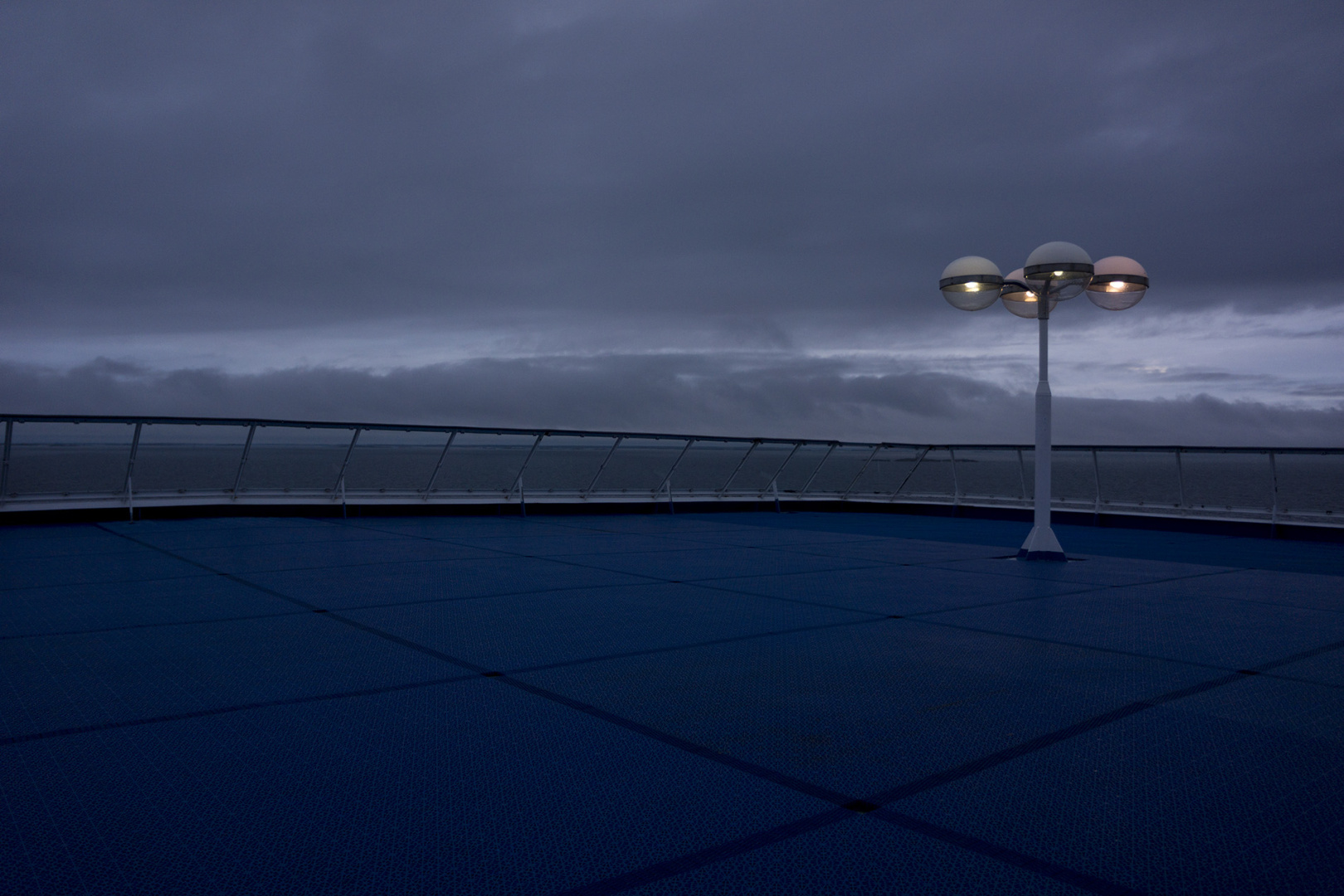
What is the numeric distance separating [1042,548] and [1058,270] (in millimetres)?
2551

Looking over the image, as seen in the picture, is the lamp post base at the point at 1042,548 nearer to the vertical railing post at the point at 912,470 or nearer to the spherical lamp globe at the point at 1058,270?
the spherical lamp globe at the point at 1058,270

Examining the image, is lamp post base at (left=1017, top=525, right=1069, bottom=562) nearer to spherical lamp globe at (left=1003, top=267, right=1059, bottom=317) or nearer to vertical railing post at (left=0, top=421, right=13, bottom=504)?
spherical lamp globe at (left=1003, top=267, right=1059, bottom=317)

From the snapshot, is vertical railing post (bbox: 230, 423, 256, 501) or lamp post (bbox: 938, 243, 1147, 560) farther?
vertical railing post (bbox: 230, 423, 256, 501)

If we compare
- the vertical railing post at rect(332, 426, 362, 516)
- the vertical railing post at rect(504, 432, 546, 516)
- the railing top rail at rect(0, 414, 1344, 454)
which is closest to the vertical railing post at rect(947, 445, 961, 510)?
the railing top rail at rect(0, 414, 1344, 454)

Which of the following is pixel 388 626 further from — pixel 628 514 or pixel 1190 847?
pixel 628 514

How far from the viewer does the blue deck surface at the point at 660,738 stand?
205 cm

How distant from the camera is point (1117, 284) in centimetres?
790

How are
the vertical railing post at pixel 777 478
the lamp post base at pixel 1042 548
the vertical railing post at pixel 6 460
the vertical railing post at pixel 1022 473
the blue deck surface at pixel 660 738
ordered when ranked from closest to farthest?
the blue deck surface at pixel 660 738 < the lamp post base at pixel 1042 548 < the vertical railing post at pixel 6 460 < the vertical railing post at pixel 1022 473 < the vertical railing post at pixel 777 478

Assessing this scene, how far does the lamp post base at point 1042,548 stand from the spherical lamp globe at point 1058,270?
2.20 metres

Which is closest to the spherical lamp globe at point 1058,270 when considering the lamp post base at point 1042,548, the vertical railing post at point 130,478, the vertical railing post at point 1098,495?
the lamp post base at point 1042,548

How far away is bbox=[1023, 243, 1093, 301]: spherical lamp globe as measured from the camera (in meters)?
7.73

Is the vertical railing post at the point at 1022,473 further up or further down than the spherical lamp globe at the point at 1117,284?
further down

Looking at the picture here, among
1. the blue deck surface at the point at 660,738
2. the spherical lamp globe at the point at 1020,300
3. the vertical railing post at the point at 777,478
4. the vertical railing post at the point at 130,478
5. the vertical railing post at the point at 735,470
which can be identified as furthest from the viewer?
the vertical railing post at the point at 777,478

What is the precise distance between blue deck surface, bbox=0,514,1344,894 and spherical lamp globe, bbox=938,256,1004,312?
300cm
